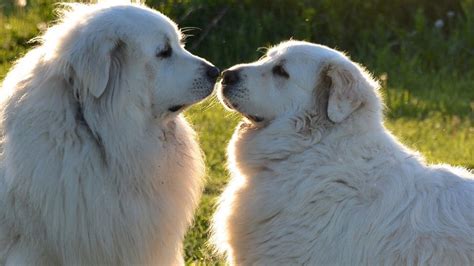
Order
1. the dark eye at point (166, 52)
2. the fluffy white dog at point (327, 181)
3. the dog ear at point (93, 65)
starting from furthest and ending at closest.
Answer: the dark eye at point (166, 52)
the fluffy white dog at point (327, 181)
the dog ear at point (93, 65)

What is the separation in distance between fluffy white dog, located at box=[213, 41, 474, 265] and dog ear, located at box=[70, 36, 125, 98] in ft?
2.71

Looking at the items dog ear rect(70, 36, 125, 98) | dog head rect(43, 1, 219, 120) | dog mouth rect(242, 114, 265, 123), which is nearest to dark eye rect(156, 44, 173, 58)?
dog head rect(43, 1, 219, 120)

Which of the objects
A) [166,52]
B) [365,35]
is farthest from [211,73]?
[365,35]

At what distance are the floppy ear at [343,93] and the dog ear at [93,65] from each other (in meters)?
1.28

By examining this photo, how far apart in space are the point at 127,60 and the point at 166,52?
0.26 metres

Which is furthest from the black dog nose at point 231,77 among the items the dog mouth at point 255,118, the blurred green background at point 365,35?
the blurred green background at point 365,35

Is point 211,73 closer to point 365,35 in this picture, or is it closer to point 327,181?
point 327,181

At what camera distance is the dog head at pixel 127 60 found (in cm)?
592

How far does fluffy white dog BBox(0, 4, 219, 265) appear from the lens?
595 cm

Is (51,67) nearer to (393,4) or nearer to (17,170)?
(17,170)

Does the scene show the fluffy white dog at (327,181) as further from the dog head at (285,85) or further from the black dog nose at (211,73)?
Answer: the black dog nose at (211,73)

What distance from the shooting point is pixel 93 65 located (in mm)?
5879

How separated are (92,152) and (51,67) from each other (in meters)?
0.51

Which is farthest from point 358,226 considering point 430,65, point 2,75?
point 430,65
